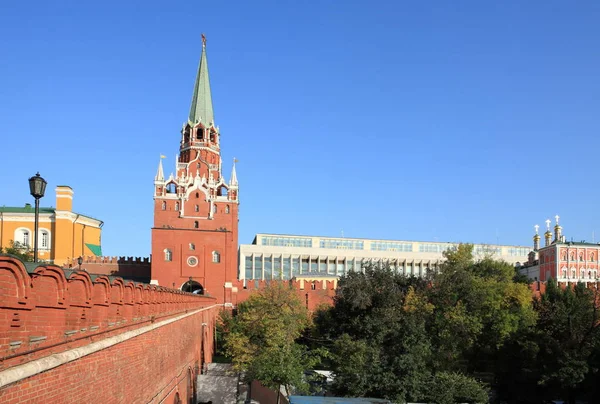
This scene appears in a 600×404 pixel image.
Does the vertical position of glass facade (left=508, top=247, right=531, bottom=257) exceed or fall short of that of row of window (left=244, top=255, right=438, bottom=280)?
it exceeds it

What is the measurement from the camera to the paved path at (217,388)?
3084 centimetres

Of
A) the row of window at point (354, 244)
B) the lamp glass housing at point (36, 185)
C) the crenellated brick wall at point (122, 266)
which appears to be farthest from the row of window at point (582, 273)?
the lamp glass housing at point (36, 185)

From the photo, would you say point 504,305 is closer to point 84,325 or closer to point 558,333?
point 558,333

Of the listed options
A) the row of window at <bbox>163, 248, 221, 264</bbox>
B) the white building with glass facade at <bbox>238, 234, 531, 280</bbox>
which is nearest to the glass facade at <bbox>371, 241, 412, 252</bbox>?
the white building with glass facade at <bbox>238, 234, 531, 280</bbox>

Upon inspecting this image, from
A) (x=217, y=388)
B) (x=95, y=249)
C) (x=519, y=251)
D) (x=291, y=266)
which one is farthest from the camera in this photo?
(x=519, y=251)

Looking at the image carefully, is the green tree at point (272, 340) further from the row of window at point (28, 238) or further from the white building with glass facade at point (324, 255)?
the white building with glass facade at point (324, 255)

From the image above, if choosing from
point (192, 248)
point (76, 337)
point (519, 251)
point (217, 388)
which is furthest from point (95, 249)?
point (519, 251)

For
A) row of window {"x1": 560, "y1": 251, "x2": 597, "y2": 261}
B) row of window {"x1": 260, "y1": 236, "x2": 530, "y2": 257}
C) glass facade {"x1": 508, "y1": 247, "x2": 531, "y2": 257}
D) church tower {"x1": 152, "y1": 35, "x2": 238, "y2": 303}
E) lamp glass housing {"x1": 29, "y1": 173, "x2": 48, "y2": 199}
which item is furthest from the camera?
glass facade {"x1": 508, "y1": 247, "x2": 531, "y2": 257}

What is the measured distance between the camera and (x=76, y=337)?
8.16m

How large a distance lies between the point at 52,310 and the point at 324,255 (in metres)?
78.5

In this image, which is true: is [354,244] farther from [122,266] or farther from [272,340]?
[272,340]

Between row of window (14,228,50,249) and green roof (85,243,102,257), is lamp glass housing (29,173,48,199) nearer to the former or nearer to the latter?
row of window (14,228,50,249)

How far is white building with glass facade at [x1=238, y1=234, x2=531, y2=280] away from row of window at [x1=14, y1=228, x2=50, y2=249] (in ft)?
99.2

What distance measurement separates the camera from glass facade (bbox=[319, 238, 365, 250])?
87625mm
